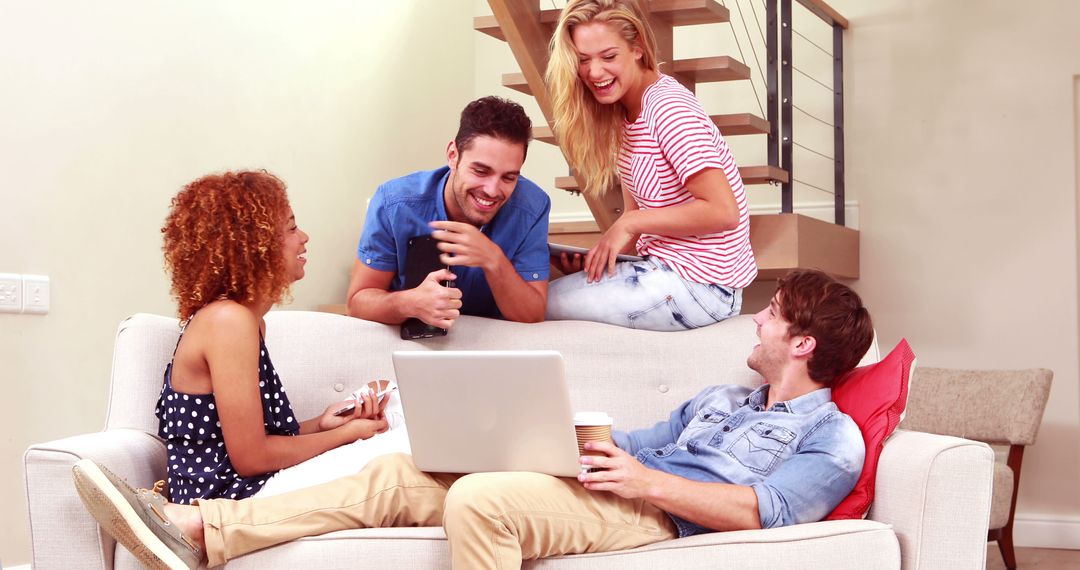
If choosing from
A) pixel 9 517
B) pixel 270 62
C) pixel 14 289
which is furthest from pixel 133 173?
pixel 9 517

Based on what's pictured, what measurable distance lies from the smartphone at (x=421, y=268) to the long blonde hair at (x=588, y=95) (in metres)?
0.46

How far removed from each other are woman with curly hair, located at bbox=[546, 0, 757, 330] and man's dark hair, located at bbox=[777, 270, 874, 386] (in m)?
0.51

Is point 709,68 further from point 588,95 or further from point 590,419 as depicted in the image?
point 590,419

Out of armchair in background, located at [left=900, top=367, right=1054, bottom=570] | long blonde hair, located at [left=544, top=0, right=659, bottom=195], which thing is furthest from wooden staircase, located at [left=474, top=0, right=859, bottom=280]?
long blonde hair, located at [left=544, top=0, right=659, bottom=195]

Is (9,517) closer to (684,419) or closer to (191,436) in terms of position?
(191,436)

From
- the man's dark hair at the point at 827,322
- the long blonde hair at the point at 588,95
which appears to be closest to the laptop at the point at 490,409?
the man's dark hair at the point at 827,322

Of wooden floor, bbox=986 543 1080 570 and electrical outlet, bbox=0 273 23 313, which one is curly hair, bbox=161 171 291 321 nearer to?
electrical outlet, bbox=0 273 23 313

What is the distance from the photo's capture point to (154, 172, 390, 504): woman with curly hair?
6.58 feet

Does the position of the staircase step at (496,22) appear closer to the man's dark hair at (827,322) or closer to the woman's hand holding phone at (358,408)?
the woman's hand holding phone at (358,408)

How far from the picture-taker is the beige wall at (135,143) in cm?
300

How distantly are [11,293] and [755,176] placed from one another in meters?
2.34

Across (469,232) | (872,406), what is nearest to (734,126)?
(469,232)

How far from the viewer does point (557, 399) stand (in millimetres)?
1726

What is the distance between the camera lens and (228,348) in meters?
2.00
